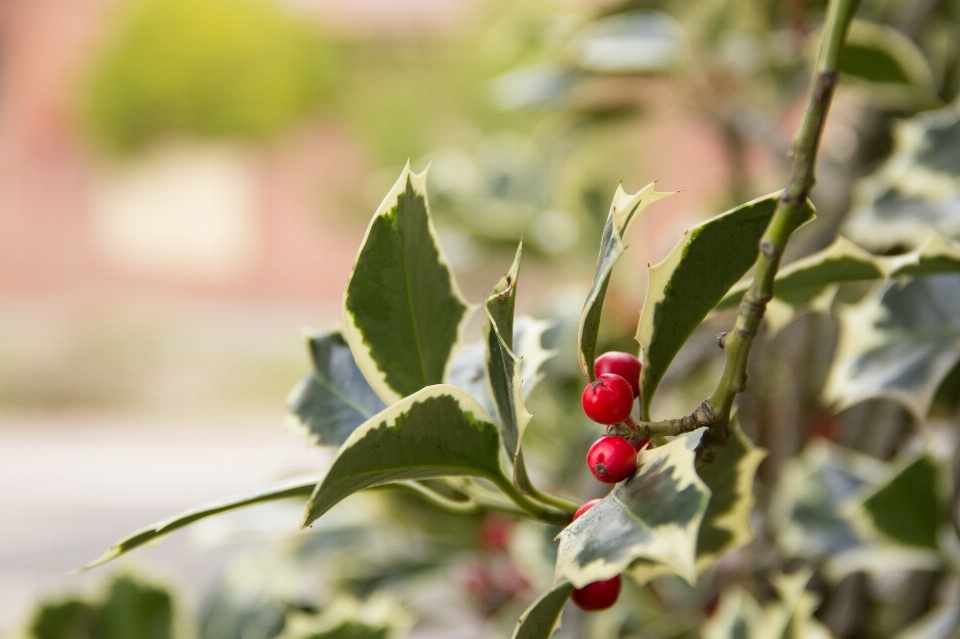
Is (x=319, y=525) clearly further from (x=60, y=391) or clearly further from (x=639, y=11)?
(x=60, y=391)

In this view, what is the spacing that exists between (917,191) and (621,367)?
11.9 inches

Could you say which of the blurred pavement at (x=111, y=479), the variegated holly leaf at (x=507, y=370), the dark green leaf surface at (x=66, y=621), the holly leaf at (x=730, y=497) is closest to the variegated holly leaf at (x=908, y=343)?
the holly leaf at (x=730, y=497)

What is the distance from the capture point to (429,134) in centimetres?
952

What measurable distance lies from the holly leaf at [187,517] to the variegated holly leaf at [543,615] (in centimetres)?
9

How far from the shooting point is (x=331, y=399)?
1.25ft

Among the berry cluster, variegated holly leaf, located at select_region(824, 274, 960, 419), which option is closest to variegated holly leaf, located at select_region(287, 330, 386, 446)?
the berry cluster

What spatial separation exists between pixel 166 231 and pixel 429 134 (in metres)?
3.25

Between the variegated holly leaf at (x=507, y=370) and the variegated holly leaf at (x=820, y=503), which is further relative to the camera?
the variegated holly leaf at (x=820, y=503)

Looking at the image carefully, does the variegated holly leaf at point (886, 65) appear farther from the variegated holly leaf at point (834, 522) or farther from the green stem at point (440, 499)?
the green stem at point (440, 499)

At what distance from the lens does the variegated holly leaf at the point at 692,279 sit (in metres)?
0.28

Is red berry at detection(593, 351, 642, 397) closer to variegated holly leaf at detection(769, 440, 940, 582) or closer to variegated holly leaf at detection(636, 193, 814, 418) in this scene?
variegated holly leaf at detection(636, 193, 814, 418)

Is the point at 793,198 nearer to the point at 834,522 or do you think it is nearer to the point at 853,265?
the point at 853,265

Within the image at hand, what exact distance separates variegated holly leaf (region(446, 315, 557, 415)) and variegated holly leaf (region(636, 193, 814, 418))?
5 cm

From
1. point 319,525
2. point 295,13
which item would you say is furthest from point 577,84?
point 295,13
